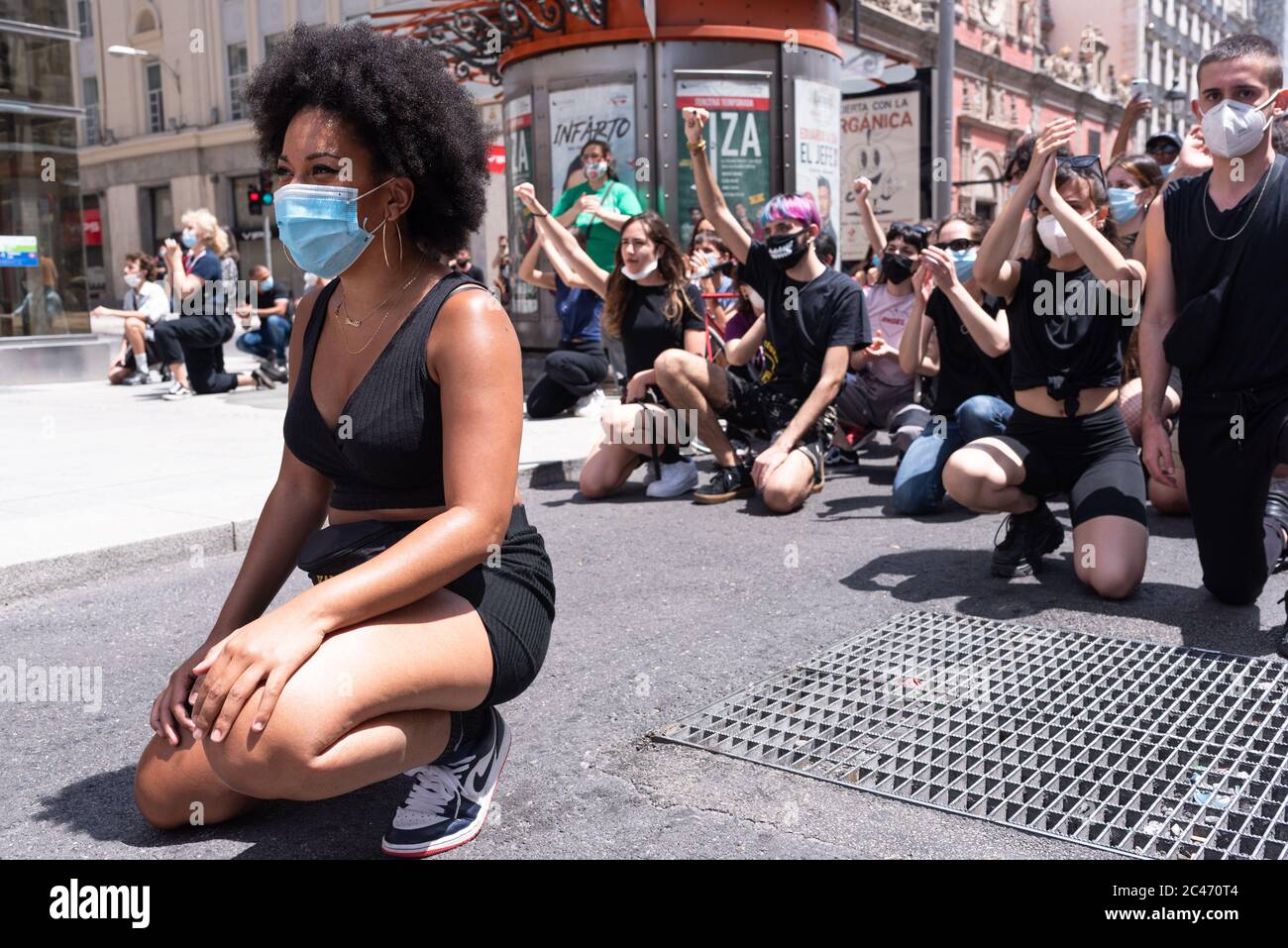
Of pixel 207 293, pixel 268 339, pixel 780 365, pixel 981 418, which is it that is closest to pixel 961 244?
pixel 981 418

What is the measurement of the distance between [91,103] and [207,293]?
3485 centimetres

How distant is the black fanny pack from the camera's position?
2582mm

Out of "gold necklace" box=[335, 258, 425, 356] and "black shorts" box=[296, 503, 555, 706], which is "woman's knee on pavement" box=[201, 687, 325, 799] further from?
"gold necklace" box=[335, 258, 425, 356]

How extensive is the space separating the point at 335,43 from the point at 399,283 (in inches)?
21.4

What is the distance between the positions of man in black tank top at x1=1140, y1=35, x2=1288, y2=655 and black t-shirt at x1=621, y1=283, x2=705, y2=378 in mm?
3389

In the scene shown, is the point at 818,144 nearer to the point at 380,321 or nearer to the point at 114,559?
the point at 114,559

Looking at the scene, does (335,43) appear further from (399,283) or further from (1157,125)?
(1157,125)

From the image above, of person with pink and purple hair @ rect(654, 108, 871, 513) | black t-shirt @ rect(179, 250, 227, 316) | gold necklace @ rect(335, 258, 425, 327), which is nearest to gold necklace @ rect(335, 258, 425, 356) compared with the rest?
gold necklace @ rect(335, 258, 425, 327)

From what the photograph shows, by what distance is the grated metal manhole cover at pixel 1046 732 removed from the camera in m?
2.73

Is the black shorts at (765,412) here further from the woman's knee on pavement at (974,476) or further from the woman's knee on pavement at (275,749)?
the woman's knee on pavement at (275,749)

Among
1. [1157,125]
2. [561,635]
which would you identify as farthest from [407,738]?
[1157,125]

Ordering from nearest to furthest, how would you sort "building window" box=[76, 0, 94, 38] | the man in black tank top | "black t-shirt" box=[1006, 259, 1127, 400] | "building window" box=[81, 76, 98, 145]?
the man in black tank top
"black t-shirt" box=[1006, 259, 1127, 400]
"building window" box=[76, 0, 94, 38]
"building window" box=[81, 76, 98, 145]

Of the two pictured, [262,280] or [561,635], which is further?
[262,280]
